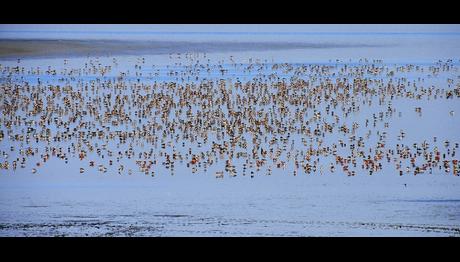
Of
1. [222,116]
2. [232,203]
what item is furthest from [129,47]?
[232,203]

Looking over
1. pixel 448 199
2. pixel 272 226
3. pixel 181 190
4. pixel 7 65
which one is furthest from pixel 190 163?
pixel 448 199

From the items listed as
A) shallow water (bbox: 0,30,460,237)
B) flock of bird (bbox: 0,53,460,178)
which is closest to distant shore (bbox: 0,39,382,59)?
flock of bird (bbox: 0,53,460,178)

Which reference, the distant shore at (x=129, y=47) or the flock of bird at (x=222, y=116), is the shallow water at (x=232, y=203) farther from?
the distant shore at (x=129, y=47)

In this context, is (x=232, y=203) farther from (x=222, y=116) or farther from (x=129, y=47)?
(x=129, y=47)

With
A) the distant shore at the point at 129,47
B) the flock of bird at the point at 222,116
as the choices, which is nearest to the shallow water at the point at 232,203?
the flock of bird at the point at 222,116

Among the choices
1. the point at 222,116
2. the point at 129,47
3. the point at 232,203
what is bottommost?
the point at 232,203
